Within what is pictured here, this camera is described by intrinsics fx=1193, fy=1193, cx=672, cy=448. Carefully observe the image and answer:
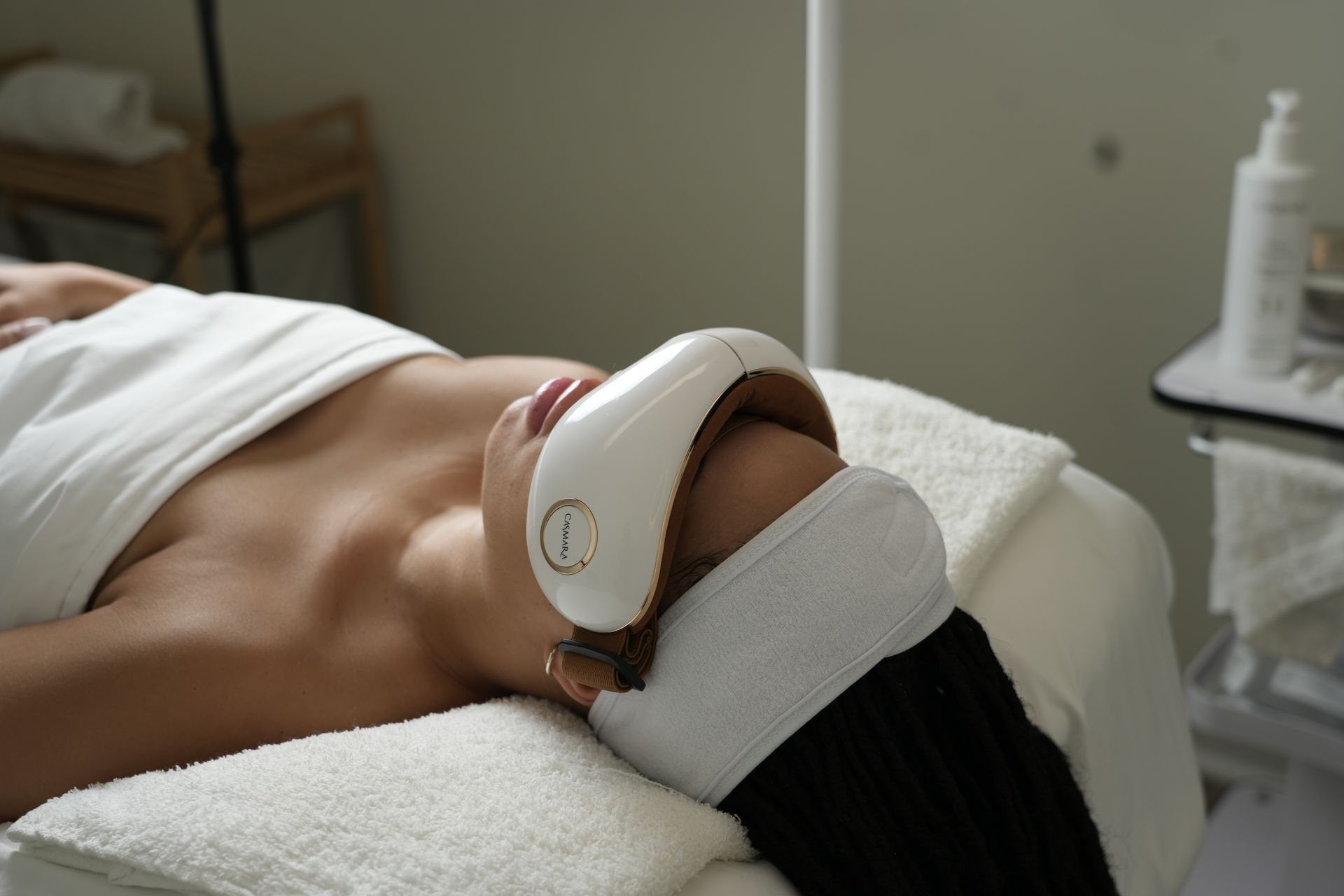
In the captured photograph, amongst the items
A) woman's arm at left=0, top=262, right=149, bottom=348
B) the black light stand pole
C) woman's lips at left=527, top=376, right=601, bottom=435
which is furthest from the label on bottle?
the black light stand pole

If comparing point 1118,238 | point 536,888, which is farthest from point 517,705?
point 1118,238

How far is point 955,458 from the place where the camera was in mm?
973

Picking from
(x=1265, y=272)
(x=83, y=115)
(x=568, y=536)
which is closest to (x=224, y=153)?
(x=83, y=115)

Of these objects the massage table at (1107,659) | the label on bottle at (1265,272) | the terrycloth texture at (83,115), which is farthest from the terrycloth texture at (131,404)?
the terrycloth texture at (83,115)

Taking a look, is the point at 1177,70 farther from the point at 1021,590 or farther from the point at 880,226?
the point at 1021,590

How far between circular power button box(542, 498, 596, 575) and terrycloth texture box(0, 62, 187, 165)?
169cm

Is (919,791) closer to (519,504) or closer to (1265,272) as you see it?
(519,504)

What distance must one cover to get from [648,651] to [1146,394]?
1157mm

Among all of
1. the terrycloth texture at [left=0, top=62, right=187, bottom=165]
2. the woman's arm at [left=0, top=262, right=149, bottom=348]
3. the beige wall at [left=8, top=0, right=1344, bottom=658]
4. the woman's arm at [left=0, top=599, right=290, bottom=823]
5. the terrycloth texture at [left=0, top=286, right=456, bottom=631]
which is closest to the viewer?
the woman's arm at [left=0, top=599, right=290, bottom=823]

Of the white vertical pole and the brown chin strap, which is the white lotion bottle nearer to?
the white vertical pole

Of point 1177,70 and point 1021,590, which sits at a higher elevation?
point 1177,70

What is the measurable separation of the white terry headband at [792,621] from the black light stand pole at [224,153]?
1.23 m

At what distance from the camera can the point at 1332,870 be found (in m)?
1.31

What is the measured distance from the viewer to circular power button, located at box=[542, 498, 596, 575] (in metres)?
0.66
